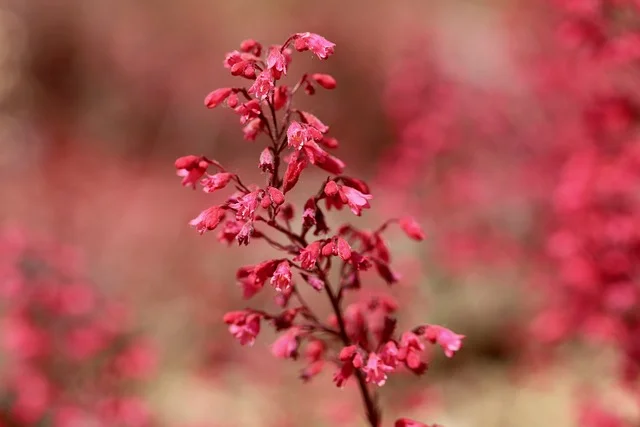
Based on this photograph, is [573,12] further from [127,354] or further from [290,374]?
[290,374]

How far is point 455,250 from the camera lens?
6.29 m

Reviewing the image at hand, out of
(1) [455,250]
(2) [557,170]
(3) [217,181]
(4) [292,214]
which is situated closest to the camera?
(3) [217,181]

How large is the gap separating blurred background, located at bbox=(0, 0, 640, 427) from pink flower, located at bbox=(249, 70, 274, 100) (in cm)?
238

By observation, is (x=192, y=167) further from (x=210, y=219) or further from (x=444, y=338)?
(x=444, y=338)

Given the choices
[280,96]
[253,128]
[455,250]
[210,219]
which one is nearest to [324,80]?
[280,96]

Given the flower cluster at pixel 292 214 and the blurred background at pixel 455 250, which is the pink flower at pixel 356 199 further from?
the blurred background at pixel 455 250

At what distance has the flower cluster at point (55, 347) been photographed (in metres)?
4.09

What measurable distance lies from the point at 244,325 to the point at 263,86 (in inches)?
23.3

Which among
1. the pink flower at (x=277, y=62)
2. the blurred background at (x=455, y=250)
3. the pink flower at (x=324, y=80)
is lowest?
the pink flower at (x=277, y=62)

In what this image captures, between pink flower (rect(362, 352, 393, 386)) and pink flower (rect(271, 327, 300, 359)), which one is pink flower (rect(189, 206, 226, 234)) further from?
pink flower (rect(362, 352, 393, 386))

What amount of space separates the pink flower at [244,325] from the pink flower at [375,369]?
0.96 ft

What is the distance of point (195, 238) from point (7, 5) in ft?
27.5

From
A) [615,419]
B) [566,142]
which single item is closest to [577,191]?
[615,419]

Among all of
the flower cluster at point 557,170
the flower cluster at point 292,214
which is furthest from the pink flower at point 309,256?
the flower cluster at point 557,170
